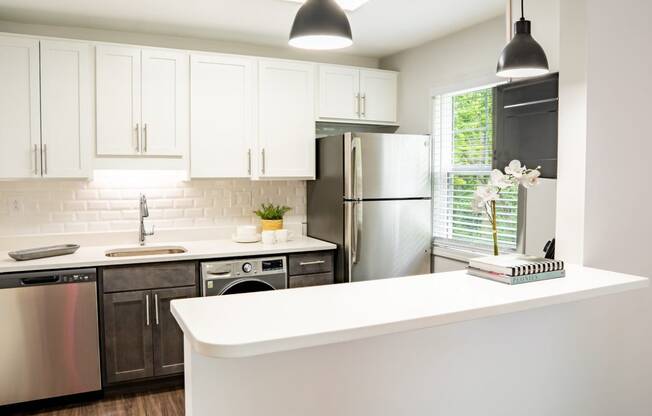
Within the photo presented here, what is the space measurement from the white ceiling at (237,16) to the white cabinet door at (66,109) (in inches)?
10.8

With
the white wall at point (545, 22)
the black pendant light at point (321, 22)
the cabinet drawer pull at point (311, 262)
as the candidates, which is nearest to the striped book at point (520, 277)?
the black pendant light at point (321, 22)

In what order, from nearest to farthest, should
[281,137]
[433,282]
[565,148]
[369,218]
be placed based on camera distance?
[433,282]
[565,148]
[369,218]
[281,137]

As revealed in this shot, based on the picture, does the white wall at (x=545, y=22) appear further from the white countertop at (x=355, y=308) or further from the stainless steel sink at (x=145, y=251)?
the stainless steel sink at (x=145, y=251)

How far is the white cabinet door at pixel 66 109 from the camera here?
3.34 meters

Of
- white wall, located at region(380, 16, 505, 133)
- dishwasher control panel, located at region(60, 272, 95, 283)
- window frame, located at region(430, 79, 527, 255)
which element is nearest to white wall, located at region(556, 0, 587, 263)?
window frame, located at region(430, 79, 527, 255)

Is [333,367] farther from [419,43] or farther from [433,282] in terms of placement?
[419,43]

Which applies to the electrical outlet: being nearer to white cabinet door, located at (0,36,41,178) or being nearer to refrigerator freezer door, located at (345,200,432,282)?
white cabinet door, located at (0,36,41,178)

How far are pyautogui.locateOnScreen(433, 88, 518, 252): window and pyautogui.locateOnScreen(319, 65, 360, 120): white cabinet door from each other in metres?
0.69

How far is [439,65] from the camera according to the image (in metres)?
4.05

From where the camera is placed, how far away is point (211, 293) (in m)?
3.48

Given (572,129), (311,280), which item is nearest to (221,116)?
(311,280)

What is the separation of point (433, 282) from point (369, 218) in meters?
1.70

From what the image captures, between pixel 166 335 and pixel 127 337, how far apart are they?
9.7 inches

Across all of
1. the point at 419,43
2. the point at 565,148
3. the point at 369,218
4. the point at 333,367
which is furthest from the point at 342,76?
the point at 333,367
